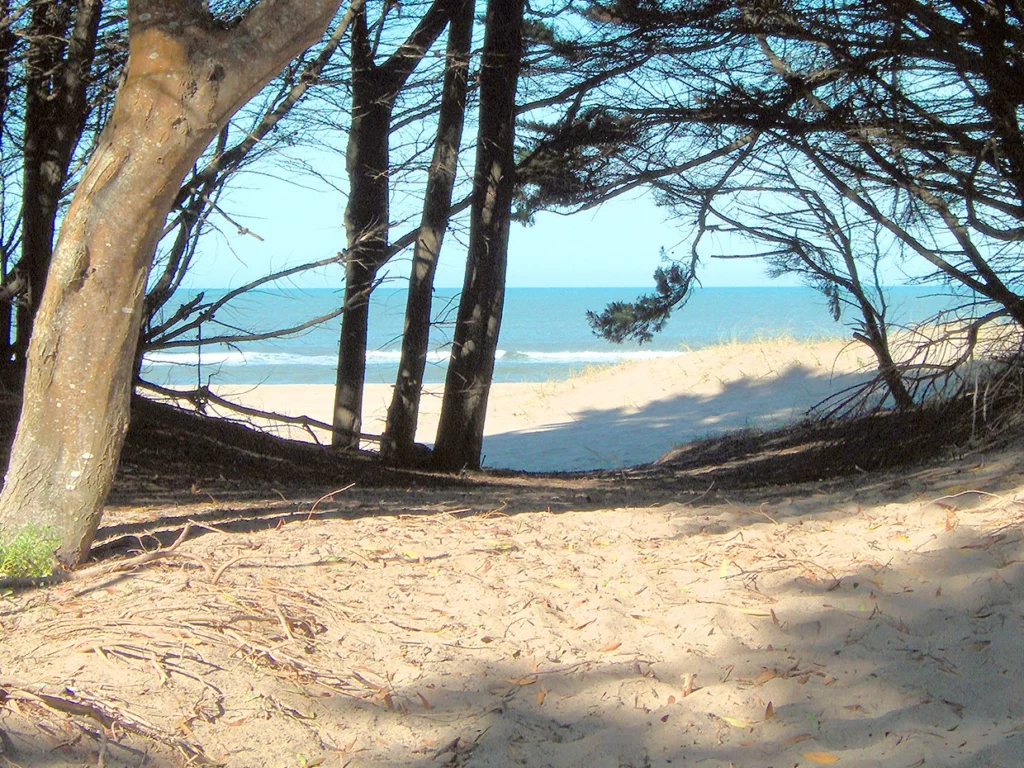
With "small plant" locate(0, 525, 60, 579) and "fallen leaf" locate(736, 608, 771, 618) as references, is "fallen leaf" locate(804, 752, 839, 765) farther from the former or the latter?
"small plant" locate(0, 525, 60, 579)

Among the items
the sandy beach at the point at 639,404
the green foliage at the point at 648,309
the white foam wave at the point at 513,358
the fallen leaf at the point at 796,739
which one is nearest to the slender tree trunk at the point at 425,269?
the green foliage at the point at 648,309

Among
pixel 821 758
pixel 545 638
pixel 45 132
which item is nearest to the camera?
pixel 821 758

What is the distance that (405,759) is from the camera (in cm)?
240

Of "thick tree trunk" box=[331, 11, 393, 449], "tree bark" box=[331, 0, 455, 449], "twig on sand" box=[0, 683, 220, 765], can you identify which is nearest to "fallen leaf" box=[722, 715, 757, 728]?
"twig on sand" box=[0, 683, 220, 765]

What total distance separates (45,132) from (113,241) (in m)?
3.73

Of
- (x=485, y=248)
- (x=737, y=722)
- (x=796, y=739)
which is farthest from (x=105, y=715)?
(x=485, y=248)

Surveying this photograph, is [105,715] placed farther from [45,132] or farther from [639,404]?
[639,404]

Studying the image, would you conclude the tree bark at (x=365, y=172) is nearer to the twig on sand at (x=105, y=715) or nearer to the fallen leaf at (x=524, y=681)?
the fallen leaf at (x=524, y=681)

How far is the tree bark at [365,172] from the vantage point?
820cm

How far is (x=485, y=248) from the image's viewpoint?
320 inches

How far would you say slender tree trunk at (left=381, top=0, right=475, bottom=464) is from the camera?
8328mm

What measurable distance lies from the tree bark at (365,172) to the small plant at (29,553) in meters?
4.75

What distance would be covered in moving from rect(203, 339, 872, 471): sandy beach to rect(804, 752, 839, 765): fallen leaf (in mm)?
10379

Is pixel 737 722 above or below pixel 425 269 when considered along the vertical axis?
below
